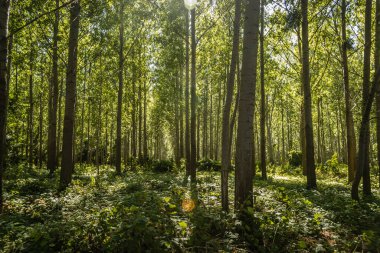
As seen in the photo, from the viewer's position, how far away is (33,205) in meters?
7.39

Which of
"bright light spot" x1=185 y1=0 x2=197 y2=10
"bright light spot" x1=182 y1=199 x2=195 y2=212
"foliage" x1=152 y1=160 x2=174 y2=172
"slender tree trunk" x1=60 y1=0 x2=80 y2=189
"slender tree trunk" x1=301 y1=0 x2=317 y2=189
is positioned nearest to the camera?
"bright light spot" x1=182 y1=199 x2=195 y2=212

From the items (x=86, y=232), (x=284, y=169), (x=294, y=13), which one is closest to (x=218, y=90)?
(x=284, y=169)

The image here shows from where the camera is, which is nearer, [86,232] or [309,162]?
[86,232]

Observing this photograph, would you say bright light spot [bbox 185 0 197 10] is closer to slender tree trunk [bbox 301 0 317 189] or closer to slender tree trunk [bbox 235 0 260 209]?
slender tree trunk [bbox 301 0 317 189]

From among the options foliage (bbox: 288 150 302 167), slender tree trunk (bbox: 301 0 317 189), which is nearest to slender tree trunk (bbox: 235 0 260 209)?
slender tree trunk (bbox: 301 0 317 189)

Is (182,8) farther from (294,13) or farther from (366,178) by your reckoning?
(366,178)


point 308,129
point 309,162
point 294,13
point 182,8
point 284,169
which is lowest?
point 284,169

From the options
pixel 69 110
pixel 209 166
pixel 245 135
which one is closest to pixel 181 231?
pixel 245 135

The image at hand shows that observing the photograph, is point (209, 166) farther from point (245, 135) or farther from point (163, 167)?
point (245, 135)

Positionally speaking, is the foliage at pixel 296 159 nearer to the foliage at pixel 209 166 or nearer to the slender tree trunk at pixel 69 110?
the foliage at pixel 209 166

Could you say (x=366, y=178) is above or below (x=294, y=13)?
below

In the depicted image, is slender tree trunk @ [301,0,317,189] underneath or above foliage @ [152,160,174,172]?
above

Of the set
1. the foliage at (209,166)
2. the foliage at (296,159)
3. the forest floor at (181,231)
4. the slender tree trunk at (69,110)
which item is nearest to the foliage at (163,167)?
the foliage at (209,166)

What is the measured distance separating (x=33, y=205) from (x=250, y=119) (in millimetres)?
5734
